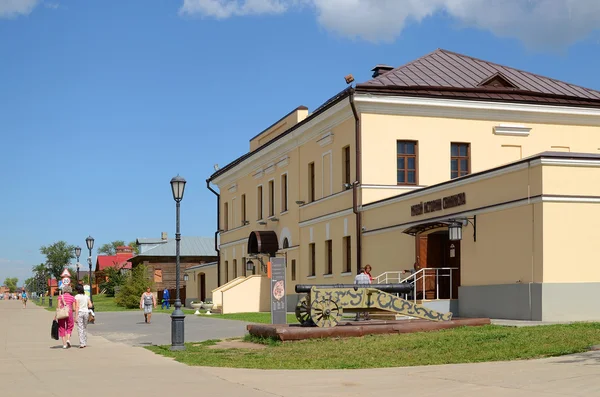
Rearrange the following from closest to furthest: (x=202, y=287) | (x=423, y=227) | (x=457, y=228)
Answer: (x=457, y=228), (x=423, y=227), (x=202, y=287)

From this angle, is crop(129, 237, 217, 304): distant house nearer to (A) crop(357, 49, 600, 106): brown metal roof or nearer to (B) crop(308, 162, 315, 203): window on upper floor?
(B) crop(308, 162, 315, 203): window on upper floor

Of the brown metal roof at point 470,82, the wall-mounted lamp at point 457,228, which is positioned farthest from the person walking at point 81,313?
the brown metal roof at point 470,82

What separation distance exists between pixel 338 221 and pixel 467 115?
21.3 feet

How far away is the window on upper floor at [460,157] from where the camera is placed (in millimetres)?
32875

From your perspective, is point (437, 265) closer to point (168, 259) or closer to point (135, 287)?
point (135, 287)

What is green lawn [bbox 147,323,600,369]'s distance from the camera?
14125 millimetres

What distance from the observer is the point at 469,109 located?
107ft

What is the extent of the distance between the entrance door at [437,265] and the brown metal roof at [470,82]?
22.8 ft

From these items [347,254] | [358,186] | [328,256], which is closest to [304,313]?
[358,186]

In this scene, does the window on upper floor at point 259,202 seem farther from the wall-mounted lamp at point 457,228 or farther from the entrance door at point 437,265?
the wall-mounted lamp at point 457,228

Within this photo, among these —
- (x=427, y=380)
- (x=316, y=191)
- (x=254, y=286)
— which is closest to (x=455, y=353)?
(x=427, y=380)

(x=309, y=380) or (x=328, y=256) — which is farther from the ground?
(x=328, y=256)

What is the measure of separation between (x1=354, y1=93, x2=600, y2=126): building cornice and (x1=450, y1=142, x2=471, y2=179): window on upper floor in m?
1.15

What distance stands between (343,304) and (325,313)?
449 millimetres
